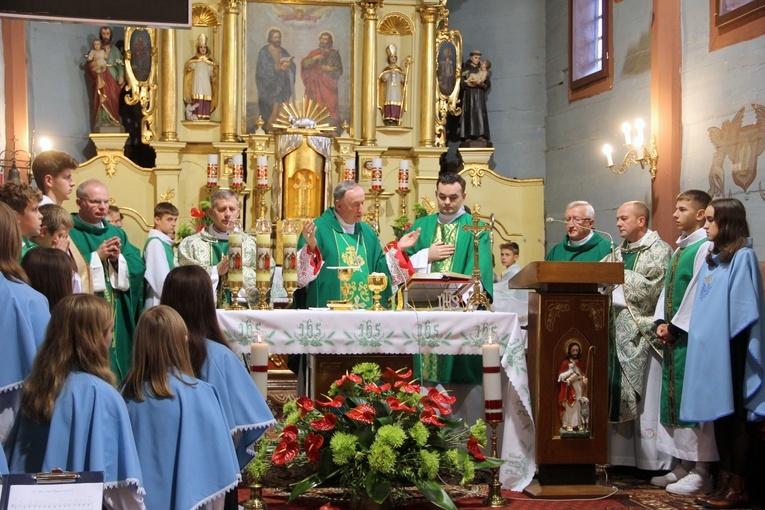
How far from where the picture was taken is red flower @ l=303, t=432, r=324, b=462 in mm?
4922

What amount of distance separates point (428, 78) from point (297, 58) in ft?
5.00

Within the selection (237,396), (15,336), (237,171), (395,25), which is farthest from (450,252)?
(395,25)

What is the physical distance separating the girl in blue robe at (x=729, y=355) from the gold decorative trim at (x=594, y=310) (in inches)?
20.9

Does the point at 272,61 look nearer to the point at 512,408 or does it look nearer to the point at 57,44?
the point at 57,44

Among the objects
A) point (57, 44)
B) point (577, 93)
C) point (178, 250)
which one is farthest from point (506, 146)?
point (178, 250)

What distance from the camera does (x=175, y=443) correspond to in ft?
11.6

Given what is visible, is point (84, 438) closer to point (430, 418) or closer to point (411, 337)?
point (430, 418)

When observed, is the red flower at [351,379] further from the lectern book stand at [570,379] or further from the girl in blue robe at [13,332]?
the girl in blue robe at [13,332]

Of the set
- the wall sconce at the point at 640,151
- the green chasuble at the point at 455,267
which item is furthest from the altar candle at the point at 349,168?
the green chasuble at the point at 455,267

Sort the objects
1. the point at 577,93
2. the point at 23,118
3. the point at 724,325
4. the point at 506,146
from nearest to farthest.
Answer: the point at 724,325, the point at 23,118, the point at 577,93, the point at 506,146

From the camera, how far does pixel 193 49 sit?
1177 centimetres

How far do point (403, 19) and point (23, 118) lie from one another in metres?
4.39

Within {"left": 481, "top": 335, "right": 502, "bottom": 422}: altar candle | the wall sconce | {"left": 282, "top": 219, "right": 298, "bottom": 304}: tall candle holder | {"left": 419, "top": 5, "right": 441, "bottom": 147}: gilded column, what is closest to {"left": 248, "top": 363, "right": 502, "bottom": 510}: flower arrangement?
{"left": 481, "top": 335, "right": 502, "bottom": 422}: altar candle

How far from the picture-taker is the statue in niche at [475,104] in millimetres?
11992
